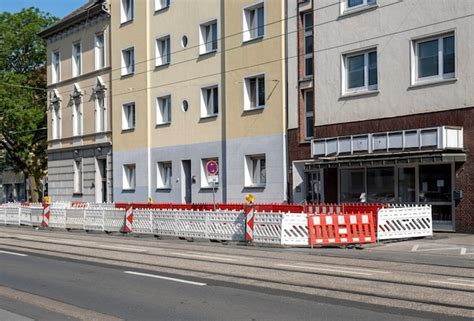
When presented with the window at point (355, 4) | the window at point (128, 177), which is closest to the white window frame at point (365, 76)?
the window at point (355, 4)

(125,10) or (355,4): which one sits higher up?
(125,10)

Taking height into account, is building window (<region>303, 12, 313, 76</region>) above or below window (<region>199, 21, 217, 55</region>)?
below

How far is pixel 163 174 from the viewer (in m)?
36.7

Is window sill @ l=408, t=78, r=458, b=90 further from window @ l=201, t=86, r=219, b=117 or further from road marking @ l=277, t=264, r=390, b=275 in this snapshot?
window @ l=201, t=86, r=219, b=117

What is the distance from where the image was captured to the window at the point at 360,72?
24.8m

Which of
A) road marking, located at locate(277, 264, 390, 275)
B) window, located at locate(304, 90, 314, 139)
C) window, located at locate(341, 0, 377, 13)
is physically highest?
window, located at locate(341, 0, 377, 13)

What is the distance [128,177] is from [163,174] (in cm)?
351

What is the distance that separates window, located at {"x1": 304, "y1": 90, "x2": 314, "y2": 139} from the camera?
90.9 feet

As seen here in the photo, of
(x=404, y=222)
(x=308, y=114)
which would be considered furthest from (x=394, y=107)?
(x=404, y=222)

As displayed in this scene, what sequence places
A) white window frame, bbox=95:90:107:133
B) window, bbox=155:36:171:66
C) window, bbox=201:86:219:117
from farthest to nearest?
1. white window frame, bbox=95:90:107:133
2. window, bbox=155:36:171:66
3. window, bbox=201:86:219:117

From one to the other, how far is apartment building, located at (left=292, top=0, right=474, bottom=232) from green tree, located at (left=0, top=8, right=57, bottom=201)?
28138 millimetres

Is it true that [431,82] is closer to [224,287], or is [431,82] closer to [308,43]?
[308,43]

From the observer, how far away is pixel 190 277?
480 inches

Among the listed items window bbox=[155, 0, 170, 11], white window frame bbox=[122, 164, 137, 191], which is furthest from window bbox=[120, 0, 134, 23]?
white window frame bbox=[122, 164, 137, 191]
